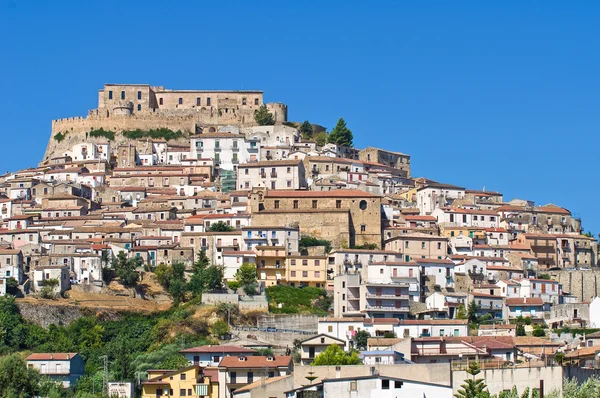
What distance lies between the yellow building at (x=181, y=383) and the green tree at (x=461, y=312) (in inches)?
743

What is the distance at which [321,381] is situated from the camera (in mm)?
42656

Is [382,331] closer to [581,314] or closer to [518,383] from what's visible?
[581,314]

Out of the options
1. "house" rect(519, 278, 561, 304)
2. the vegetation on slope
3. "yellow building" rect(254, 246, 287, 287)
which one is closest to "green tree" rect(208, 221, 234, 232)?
"yellow building" rect(254, 246, 287, 287)

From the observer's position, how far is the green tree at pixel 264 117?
109 meters

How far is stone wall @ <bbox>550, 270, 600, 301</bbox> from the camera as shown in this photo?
3061 inches

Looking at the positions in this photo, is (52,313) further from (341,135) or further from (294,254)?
(341,135)

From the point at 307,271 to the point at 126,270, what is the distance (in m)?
10.6

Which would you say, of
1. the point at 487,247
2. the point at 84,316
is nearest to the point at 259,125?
the point at 487,247

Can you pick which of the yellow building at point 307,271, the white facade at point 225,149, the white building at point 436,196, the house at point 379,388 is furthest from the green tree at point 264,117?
the house at point 379,388

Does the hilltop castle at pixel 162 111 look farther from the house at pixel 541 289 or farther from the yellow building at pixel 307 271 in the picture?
the house at pixel 541 289

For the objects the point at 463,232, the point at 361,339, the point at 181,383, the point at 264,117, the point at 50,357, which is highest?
the point at 264,117

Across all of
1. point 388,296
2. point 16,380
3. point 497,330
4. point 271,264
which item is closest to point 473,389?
point 16,380

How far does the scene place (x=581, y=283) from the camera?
257ft

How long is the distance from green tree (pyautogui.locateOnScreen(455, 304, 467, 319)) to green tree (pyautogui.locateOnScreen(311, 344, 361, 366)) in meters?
15.6
